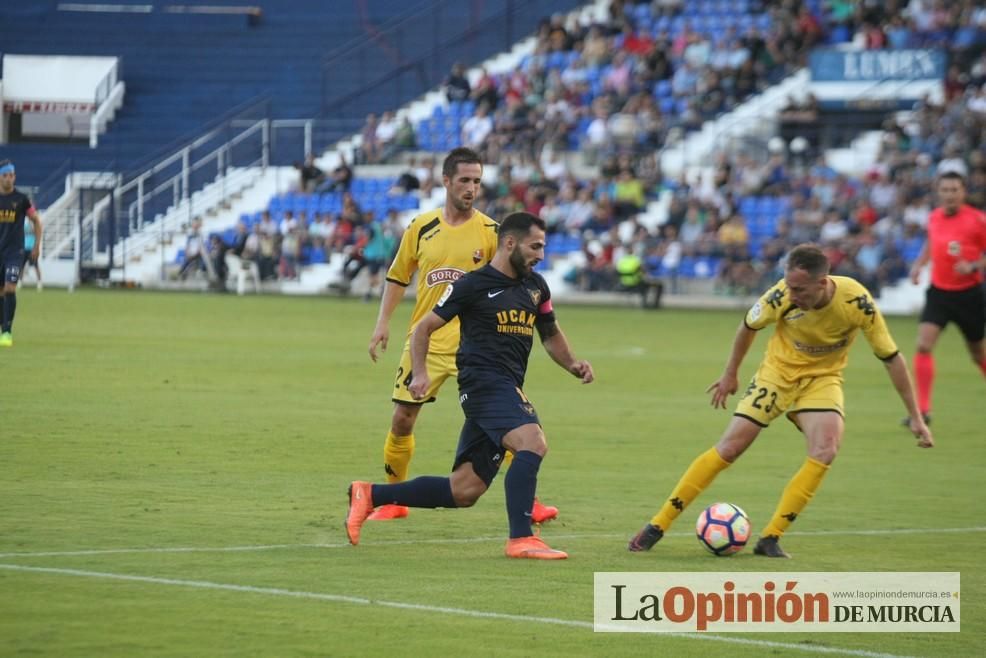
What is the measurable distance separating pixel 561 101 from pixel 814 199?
9308mm

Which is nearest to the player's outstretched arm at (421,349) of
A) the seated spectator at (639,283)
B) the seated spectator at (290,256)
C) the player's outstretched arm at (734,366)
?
the player's outstretched arm at (734,366)

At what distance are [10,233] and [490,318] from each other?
44.7ft

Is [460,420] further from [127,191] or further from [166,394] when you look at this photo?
[127,191]

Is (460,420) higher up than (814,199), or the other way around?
(814,199)

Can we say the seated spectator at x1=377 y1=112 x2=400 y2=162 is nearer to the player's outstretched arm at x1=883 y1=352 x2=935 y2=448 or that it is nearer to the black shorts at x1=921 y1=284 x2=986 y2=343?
the black shorts at x1=921 y1=284 x2=986 y2=343

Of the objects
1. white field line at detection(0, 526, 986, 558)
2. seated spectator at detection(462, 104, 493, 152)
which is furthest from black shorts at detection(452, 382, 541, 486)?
seated spectator at detection(462, 104, 493, 152)

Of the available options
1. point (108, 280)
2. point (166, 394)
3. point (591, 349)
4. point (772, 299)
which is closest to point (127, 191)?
point (108, 280)

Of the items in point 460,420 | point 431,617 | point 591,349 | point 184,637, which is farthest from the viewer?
point 591,349

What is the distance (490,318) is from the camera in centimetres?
934

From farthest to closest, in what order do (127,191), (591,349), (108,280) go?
(127,191) < (108,280) < (591,349)

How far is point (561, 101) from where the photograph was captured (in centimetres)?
4434

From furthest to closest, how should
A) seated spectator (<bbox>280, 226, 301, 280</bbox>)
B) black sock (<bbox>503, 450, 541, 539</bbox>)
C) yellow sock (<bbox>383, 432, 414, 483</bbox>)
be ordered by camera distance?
1. seated spectator (<bbox>280, 226, 301, 280</bbox>)
2. yellow sock (<bbox>383, 432, 414, 483</bbox>)
3. black sock (<bbox>503, 450, 541, 539</bbox>)

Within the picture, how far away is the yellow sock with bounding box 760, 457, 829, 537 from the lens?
943 cm

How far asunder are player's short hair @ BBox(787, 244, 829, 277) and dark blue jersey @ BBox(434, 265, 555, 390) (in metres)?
1.35
